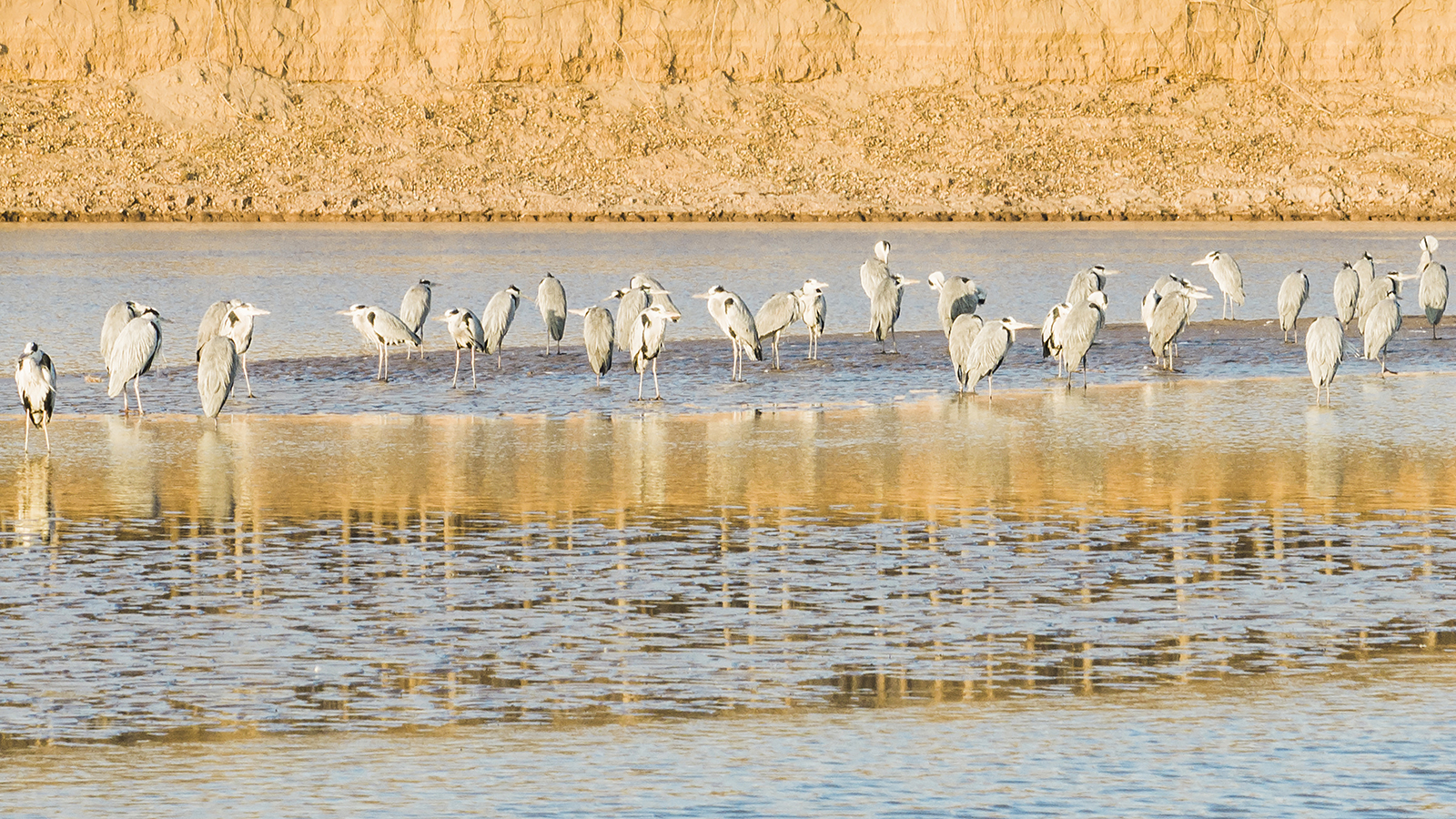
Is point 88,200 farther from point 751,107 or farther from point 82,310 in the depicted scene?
point 82,310

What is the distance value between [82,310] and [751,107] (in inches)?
2096

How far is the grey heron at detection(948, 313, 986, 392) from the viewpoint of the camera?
66.4 ft

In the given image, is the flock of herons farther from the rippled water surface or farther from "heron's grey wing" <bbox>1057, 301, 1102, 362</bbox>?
the rippled water surface

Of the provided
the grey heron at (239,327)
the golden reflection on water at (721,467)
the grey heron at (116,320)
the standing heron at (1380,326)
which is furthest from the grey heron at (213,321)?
the standing heron at (1380,326)

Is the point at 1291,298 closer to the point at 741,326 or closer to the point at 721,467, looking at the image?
the point at 741,326

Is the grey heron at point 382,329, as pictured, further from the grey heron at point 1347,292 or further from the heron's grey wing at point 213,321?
the grey heron at point 1347,292

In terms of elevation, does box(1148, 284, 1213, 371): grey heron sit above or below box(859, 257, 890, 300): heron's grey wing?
below

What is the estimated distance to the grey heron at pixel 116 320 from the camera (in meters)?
21.3

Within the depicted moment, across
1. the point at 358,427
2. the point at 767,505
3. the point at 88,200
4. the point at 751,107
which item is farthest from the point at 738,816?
the point at 751,107

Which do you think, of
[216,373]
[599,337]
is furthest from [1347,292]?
[216,373]

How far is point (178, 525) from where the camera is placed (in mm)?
13016

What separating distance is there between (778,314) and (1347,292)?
349 inches

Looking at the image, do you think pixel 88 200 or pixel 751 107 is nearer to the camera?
pixel 88 200

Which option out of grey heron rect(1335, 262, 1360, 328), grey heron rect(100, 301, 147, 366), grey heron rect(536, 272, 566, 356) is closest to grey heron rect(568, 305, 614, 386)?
grey heron rect(536, 272, 566, 356)
